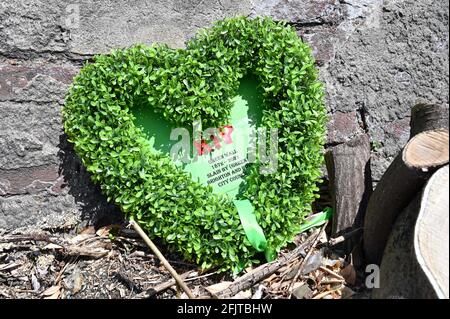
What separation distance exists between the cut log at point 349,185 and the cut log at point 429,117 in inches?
10.7

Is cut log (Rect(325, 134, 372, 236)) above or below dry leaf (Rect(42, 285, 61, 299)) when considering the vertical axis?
above

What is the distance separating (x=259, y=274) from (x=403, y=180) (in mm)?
717

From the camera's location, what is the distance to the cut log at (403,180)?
2.06m

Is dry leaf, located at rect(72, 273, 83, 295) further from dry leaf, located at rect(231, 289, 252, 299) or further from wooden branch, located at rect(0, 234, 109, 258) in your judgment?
dry leaf, located at rect(231, 289, 252, 299)

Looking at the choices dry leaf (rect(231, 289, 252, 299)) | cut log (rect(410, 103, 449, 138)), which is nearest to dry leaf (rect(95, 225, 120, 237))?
dry leaf (rect(231, 289, 252, 299))

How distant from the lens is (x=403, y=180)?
2127 millimetres

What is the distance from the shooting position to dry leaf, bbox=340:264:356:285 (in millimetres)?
2439

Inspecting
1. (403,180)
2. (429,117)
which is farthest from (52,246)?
(429,117)

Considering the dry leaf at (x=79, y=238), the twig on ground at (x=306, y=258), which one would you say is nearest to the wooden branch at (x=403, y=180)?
the twig on ground at (x=306, y=258)

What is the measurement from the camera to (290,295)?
239 centimetres
